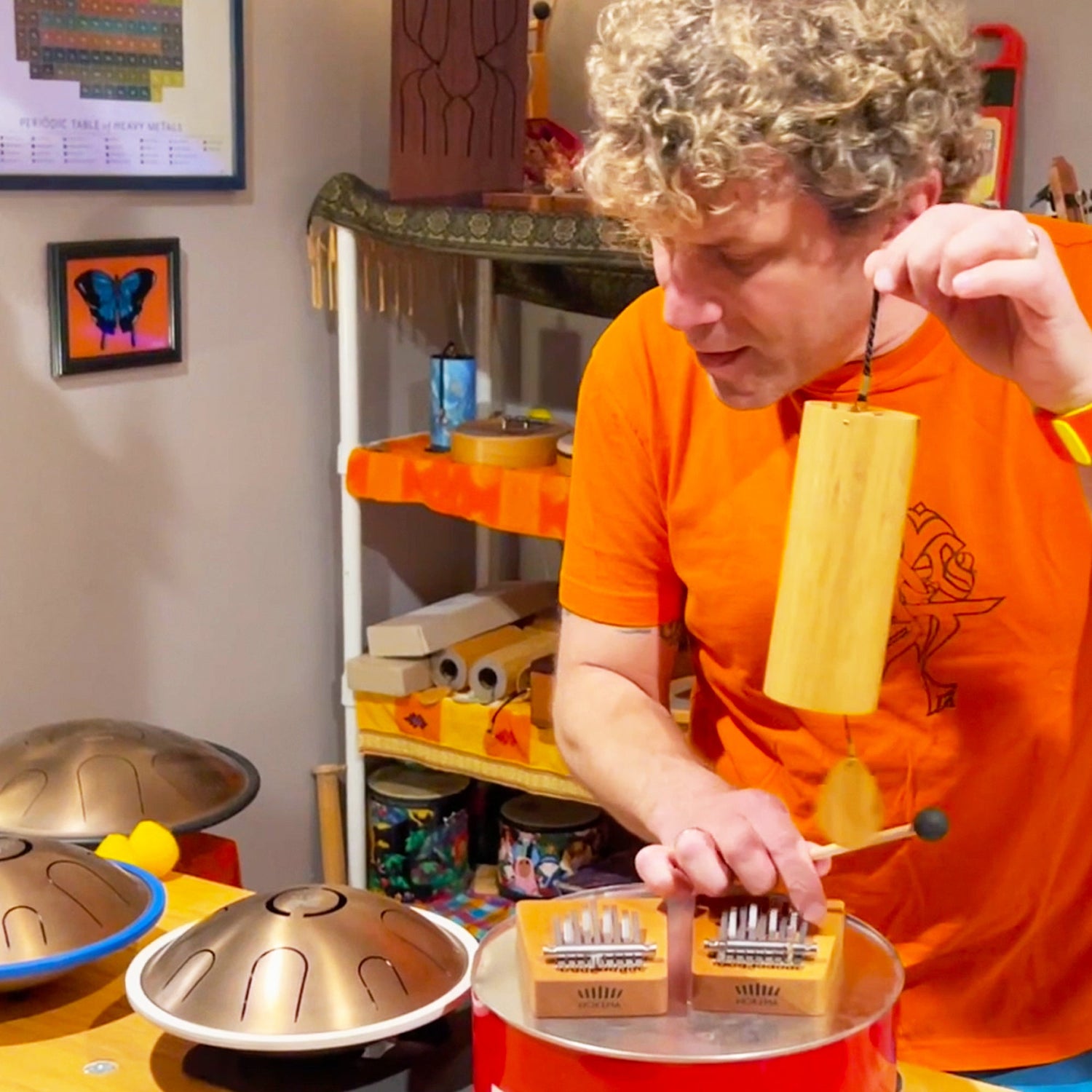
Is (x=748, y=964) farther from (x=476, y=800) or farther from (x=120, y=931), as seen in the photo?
(x=476, y=800)

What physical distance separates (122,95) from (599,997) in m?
1.74

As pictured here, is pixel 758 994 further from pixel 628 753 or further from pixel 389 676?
pixel 389 676

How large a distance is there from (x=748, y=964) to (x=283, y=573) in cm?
188

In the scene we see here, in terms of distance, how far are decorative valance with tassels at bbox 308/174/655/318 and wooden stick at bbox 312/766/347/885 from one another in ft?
2.62

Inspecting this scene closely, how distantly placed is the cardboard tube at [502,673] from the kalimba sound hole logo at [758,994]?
5.26 feet

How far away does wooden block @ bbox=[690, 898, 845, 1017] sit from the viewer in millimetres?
881

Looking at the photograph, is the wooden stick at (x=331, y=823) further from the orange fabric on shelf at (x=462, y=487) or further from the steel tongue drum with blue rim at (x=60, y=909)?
the steel tongue drum with blue rim at (x=60, y=909)

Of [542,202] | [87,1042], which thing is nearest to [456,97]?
[542,202]

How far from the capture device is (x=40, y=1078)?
1.07m

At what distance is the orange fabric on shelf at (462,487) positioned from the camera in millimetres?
2363

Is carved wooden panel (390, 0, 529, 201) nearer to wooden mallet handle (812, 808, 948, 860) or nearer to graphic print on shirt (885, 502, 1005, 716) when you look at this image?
graphic print on shirt (885, 502, 1005, 716)

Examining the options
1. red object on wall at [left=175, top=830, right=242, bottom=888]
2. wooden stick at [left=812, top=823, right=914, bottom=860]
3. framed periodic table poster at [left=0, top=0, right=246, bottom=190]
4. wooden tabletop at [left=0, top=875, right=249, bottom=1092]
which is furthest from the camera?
framed periodic table poster at [left=0, top=0, right=246, bottom=190]

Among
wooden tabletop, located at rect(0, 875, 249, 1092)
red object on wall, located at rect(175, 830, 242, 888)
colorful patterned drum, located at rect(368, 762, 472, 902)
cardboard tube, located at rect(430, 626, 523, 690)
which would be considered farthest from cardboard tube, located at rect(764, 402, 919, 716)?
colorful patterned drum, located at rect(368, 762, 472, 902)

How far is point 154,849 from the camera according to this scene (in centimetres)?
137
